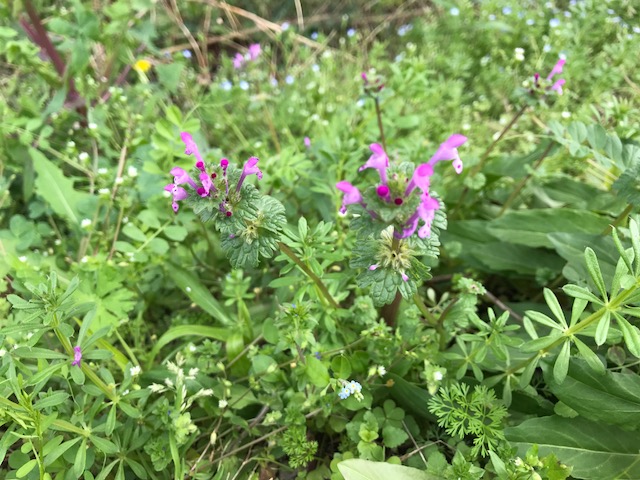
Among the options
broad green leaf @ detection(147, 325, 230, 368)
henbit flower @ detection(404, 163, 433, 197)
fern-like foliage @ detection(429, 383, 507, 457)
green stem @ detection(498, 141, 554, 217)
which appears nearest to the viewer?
henbit flower @ detection(404, 163, 433, 197)

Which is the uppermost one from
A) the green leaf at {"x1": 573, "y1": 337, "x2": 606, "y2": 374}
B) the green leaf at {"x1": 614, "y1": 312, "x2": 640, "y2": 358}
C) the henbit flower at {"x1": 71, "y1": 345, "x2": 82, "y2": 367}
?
the green leaf at {"x1": 614, "y1": 312, "x2": 640, "y2": 358}

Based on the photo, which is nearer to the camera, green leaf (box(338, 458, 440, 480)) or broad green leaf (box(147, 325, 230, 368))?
green leaf (box(338, 458, 440, 480))

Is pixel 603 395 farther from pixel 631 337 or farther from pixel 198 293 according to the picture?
pixel 198 293

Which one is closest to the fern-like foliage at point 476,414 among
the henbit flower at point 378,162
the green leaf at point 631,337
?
the green leaf at point 631,337

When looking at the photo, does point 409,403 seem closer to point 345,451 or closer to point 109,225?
point 345,451

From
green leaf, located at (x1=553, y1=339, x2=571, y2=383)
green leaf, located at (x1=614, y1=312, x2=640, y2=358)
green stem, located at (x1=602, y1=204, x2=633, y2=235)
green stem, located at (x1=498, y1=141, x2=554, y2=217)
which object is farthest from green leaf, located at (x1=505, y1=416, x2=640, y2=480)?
green stem, located at (x1=498, y1=141, x2=554, y2=217)

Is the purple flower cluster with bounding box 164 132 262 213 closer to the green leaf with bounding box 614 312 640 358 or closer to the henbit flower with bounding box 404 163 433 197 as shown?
the henbit flower with bounding box 404 163 433 197
